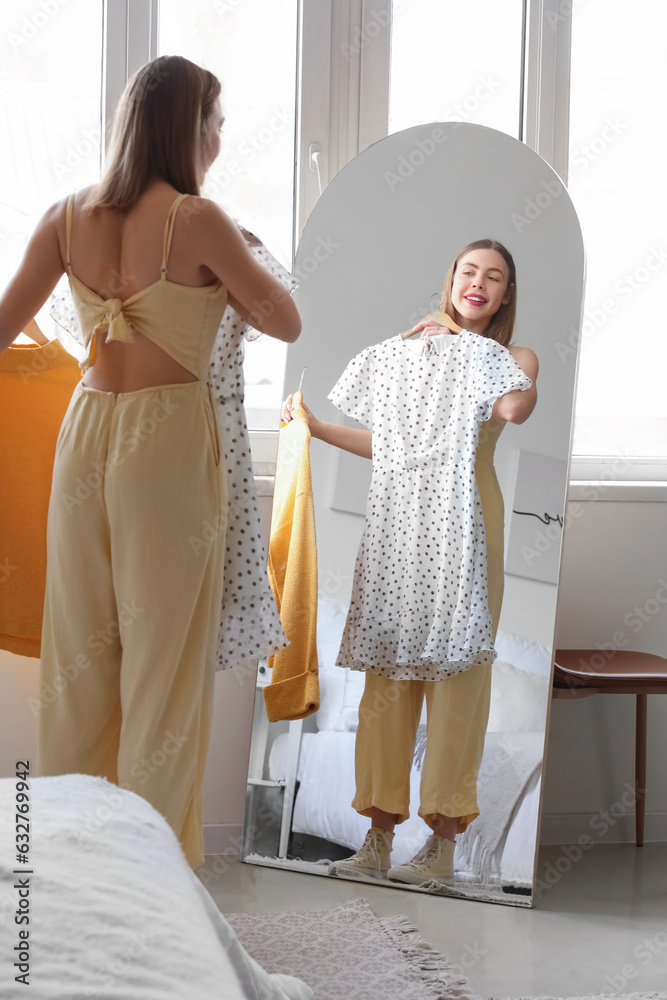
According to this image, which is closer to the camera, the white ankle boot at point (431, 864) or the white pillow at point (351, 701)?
the white ankle boot at point (431, 864)

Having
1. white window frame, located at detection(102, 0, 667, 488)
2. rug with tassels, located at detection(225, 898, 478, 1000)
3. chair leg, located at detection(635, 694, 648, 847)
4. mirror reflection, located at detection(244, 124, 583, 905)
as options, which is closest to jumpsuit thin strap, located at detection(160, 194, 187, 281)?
mirror reflection, located at detection(244, 124, 583, 905)

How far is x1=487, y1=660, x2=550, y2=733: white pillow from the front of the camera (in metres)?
2.17

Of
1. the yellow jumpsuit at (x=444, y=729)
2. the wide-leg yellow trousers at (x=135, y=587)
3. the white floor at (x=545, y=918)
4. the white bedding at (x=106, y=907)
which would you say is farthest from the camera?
the yellow jumpsuit at (x=444, y=729)

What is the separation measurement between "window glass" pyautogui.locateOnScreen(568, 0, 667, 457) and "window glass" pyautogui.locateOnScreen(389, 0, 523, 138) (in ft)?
0.71

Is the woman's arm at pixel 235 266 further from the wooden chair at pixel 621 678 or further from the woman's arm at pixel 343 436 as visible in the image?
the wooden chair at pixel 621 678

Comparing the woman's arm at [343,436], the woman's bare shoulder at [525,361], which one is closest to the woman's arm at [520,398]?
the woman's bare shoulder at [525,361]

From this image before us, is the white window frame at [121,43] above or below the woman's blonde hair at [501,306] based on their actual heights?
above

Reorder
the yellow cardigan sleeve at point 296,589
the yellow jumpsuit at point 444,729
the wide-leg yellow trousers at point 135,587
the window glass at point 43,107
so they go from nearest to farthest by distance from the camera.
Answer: the wide-leg yellow trousers at point 135,587
the yellow jumpsuit at point 444,729
the yellow cardigan sleeve at point 296,589
the window glass at point 43,107

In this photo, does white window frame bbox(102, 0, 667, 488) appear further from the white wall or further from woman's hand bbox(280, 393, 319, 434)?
woman's hand bbox(280, 393, 319, 434)

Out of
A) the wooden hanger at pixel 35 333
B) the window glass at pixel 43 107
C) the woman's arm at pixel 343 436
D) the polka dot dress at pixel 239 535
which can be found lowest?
the polka dot dress at pixel 239 535

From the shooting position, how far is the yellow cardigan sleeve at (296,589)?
228cm

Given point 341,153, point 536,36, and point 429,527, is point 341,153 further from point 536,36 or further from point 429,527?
point 429,527

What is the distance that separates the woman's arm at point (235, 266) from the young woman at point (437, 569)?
622mm

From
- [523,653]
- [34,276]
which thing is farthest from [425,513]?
[34,276]
